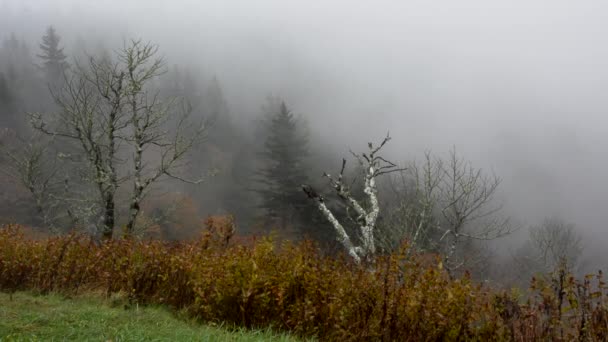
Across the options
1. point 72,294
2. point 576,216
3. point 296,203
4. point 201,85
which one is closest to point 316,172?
point 296,203

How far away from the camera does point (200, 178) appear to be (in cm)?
4188

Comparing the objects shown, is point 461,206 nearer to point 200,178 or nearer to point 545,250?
point 545,250

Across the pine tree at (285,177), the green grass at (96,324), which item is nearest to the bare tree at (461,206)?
the green grass at (96,324)

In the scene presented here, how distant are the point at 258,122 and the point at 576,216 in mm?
49025

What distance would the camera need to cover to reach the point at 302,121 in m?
51.5

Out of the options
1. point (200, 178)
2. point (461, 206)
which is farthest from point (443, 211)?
point (200, 178)

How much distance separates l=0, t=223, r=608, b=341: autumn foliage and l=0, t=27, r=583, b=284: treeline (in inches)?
63.3

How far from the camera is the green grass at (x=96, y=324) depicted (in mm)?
4809

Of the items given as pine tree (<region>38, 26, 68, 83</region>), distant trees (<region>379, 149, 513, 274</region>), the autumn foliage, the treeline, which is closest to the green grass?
the autumn foliage

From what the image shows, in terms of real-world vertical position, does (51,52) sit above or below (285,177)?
above

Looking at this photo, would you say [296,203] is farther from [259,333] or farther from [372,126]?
[372,126]

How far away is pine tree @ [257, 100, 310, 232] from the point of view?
33.4 m

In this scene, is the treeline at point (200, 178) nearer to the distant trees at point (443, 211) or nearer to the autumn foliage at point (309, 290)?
the distant trees at point (443, 211)

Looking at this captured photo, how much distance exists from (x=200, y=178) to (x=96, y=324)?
1468 inches
